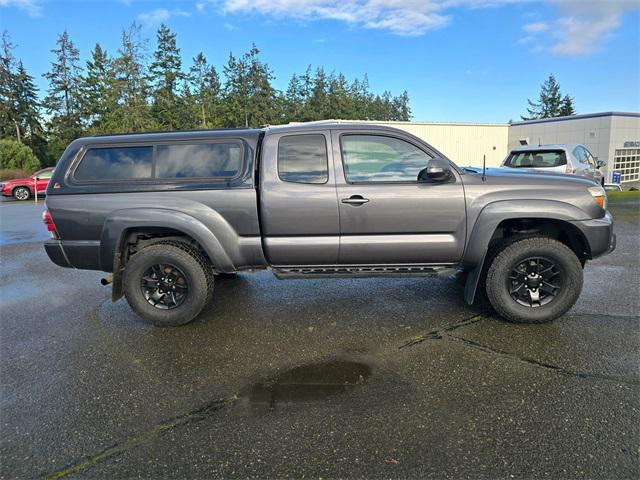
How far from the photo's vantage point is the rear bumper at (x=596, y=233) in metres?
3.90

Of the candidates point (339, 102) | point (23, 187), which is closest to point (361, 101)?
point (339, 102)

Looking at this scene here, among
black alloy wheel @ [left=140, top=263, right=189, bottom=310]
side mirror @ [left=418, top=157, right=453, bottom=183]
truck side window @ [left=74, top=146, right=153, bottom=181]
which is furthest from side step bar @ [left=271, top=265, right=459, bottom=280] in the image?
truck side window @ [left=74, top=146, right=153, bottom=181]

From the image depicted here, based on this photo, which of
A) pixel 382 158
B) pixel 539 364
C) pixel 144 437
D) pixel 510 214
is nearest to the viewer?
pixel 144 437

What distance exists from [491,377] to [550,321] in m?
1.33

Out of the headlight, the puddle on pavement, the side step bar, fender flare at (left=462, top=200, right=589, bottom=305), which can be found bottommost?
the puddle on pavement

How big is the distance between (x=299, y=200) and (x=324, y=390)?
1773 mm

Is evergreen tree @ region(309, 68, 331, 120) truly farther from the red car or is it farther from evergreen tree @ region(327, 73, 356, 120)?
the red car

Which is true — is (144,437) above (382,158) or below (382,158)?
below

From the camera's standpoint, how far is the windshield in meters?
10.7

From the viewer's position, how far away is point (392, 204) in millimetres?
3936

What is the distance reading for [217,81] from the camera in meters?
53.4

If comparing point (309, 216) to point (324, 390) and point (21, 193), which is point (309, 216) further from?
point (21, 193)

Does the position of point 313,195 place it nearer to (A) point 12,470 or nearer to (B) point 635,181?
(A) point 12,470

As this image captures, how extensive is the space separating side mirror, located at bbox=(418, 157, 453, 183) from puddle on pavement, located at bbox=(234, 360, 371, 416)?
1.81 metres
